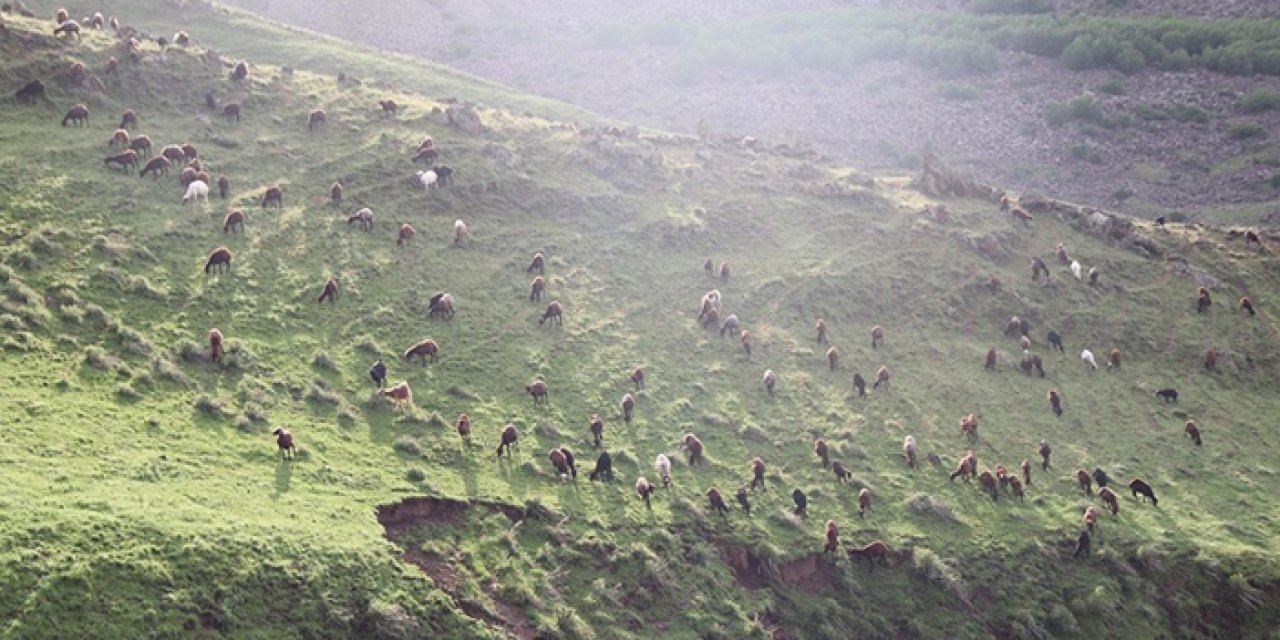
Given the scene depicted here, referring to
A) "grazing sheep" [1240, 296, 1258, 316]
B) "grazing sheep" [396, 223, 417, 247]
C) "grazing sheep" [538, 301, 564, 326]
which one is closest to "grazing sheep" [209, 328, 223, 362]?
"grazing sheep" [396, 223, 417, 247]

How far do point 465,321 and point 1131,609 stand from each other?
25891 millimetres

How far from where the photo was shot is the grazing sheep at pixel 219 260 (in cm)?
3575

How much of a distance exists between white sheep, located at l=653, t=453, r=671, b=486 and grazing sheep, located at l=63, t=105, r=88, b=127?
30814mm

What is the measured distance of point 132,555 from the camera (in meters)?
20.4

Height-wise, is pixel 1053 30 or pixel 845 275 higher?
pixel 1053 30

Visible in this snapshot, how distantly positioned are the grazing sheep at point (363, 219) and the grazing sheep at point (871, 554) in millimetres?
25068

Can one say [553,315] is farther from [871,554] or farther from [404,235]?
[871,554]

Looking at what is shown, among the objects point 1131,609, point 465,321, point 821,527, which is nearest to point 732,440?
point 821,527

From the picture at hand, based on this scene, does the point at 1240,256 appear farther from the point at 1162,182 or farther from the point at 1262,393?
the point at 1162,182

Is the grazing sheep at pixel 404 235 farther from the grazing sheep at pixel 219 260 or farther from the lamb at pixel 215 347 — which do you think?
the lamb at pixel 215 347

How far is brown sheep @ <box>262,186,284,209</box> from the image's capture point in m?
41.9

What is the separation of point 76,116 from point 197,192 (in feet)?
26.6

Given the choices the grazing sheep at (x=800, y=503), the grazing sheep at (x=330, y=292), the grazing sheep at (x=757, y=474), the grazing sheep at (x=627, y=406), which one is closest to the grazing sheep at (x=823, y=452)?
the grazing sheep at (x=757, y=474)

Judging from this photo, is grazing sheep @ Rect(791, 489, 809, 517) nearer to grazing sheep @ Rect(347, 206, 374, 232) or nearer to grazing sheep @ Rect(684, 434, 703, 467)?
grazing sheep @ Rect(684, 434, 703, 467)
